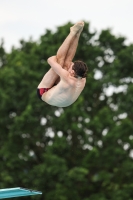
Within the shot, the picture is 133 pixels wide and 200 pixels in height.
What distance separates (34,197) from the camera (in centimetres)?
3109

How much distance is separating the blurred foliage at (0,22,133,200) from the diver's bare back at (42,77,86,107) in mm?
19568

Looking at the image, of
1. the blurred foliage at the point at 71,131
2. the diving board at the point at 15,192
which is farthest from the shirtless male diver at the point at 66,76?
the blurred foliage at the point at 71,131

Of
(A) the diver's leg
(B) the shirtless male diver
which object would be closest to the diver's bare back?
(B) the shirtless male diver

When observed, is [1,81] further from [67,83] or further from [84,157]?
[67,83]

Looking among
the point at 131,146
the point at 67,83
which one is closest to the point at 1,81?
the point at 131,146

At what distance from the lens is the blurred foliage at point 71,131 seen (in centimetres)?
3075

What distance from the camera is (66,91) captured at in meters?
10.5

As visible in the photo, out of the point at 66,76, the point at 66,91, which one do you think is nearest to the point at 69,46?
the point at 66,76

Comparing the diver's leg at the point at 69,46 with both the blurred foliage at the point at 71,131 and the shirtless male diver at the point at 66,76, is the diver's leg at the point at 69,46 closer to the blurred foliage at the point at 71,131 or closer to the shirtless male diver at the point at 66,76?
the shirtless male diver at the point at 66,76

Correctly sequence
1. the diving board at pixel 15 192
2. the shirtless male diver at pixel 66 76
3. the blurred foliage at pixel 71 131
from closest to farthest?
1. the diving board at pixel 15 192
2. the shirtless male diver at pixel 66 76
3. the blurred foliage at pixel 71 131

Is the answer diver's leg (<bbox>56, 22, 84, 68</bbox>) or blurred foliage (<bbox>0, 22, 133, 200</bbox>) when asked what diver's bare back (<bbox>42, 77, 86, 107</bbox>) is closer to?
diver's leg (<bbox>56, 22, 84, 68</bbox>)

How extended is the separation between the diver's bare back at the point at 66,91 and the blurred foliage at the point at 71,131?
19.6 metres

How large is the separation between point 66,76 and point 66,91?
0.79 ft

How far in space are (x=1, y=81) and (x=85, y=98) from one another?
3766 mm
